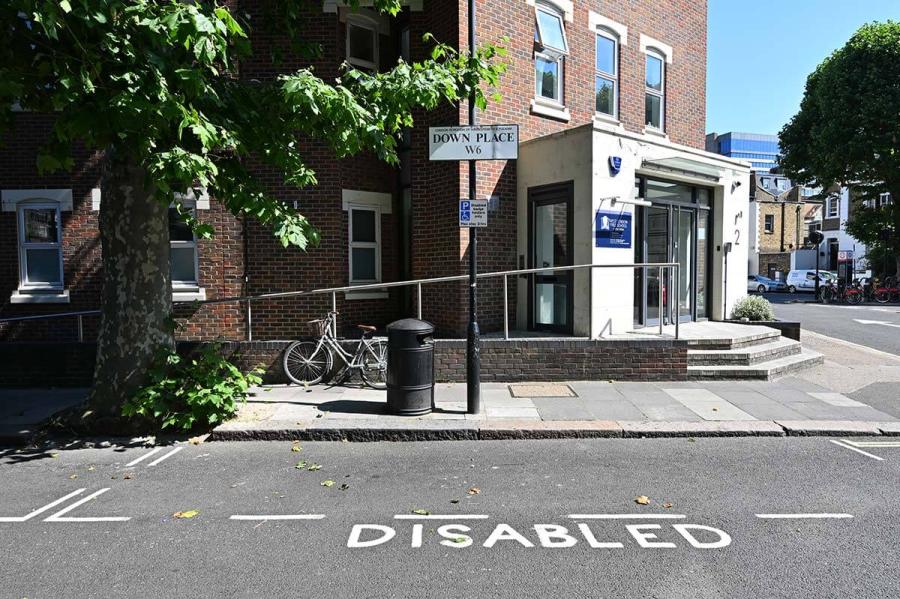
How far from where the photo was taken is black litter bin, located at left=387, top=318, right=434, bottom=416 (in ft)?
22.6

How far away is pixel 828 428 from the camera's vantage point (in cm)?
641

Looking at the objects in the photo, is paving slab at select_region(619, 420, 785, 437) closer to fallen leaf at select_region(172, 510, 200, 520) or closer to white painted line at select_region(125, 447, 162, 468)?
fallen leaf at select_region(172, 510, 200, 520)

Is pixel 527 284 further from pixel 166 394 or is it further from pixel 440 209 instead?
pixel 166 394

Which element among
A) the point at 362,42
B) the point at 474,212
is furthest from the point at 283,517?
the point at 362,42

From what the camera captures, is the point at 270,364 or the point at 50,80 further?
the point at 270,364

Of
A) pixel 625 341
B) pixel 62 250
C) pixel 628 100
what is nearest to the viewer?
pixel 625 341

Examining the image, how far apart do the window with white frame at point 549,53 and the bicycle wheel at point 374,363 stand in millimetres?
6030

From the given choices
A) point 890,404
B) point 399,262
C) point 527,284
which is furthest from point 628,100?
point 890,404

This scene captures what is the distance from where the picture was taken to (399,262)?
11.3m

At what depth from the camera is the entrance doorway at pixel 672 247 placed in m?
10.8

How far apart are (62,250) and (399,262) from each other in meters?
6.09

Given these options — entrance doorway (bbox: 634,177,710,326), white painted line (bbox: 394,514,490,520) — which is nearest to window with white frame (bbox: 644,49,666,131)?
entrance doorway (bbox: 634,177,710,326)

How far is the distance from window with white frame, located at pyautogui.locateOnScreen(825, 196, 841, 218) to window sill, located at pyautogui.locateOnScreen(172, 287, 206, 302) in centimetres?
5569

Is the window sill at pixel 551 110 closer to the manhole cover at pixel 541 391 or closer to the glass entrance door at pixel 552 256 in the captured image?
the glass entrance door at pixel 552 256
